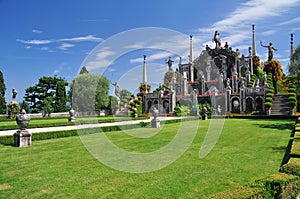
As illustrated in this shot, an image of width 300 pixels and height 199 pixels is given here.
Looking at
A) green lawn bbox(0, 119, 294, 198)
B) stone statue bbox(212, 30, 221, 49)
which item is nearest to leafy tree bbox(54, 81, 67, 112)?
stone statue bbox(212, 30, 221, 49)

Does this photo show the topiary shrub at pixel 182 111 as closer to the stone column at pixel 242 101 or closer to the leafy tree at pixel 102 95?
the stone column at pixel 242 101

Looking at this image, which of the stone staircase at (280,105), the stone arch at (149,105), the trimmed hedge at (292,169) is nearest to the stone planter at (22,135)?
the trimmed hedge at (292,169)

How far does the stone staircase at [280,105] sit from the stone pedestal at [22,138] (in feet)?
107

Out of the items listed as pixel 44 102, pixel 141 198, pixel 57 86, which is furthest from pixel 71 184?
pixel 57 86

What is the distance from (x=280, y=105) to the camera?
37.4 m

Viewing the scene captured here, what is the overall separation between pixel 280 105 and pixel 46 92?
Result: 44.4 meters

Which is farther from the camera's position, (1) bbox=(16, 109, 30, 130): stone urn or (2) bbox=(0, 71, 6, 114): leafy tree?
(2) bbox=(0, 71, 6, 114): leafy tree

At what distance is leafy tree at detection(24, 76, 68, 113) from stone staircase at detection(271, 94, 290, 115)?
41.5 metres

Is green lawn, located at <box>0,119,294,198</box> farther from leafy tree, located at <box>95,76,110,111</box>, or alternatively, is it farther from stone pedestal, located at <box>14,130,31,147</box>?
leafy tree, located at <box>95,76,110,111</box>

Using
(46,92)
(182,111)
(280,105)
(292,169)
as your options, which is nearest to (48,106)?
(46,92)

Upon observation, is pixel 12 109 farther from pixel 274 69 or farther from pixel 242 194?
pixel 274 69

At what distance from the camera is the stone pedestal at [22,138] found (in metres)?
12.6

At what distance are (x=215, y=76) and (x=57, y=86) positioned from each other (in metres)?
35.1

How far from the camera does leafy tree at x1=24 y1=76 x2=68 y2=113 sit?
2062 inches
